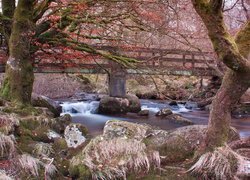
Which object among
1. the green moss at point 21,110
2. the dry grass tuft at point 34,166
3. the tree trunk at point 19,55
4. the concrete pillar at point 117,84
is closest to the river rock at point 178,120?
the concrete pillar at point 117,84

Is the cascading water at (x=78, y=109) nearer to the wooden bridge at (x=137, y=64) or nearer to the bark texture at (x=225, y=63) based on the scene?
the wooden bridge at (x=137, y=64)

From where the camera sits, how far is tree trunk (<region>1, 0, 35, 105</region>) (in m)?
8.32

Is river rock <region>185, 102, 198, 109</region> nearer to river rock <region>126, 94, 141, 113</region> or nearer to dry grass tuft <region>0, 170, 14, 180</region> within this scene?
river rock <region>126, 94, 141, 113</region>

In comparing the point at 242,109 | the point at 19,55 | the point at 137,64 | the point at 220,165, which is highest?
the point at 137,64

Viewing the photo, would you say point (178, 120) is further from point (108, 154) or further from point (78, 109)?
point (108, 154)

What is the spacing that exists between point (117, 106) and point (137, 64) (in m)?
5.52

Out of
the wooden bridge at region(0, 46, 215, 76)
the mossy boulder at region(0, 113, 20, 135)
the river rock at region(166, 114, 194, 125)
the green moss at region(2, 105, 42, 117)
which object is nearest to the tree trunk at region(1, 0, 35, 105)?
the green moss at region(2, 105, 42, 117)

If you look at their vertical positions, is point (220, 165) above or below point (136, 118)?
above

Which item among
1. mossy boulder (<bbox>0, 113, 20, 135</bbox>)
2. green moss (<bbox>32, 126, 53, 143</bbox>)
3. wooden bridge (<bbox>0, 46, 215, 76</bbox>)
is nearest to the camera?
mossy boulder (<bbox>0, 113, 20, 135</bbox>)

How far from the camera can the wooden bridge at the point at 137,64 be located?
10977mm

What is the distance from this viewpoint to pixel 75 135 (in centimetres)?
703

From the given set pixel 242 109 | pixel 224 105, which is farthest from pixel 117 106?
pixel 224 105

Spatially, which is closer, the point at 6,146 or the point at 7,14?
the point at 6,146

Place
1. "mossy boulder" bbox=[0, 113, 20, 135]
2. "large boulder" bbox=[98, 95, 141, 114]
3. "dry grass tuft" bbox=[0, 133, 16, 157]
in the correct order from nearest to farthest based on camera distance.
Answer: "dry grass tuft" bbox=[0, 133, 16, 157] → "mossy boulder" bbox=[0, 113, 20, 135] → "large boulder" bbox=[98, 95, 141, 114]
